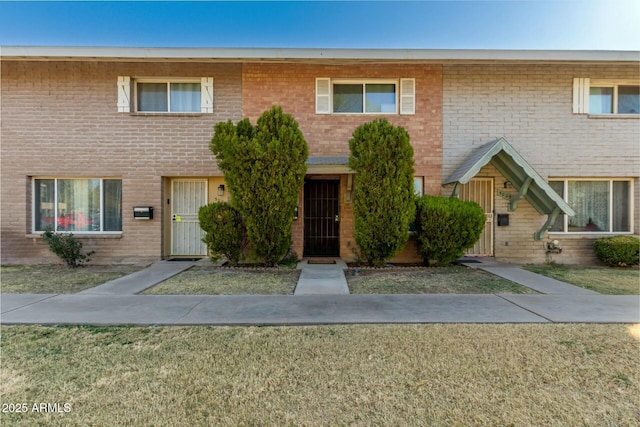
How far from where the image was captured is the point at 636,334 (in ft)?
12.3

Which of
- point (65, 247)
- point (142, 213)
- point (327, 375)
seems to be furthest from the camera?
point (142, 213)

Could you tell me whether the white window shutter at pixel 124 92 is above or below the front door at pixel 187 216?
above

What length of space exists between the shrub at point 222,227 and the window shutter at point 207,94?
315cm

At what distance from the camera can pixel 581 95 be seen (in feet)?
29.4

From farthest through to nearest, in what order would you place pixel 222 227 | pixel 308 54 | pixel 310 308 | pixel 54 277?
pixel 308 54 → pixel 222 227 → pixel 54 277 → pixel 310 308

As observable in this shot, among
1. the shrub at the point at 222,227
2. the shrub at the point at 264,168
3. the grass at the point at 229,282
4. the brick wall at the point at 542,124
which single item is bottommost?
the grass at the point at 229,282

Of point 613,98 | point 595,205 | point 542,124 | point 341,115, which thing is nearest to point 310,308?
point 341,115

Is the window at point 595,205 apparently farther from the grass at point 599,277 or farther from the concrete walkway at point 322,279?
the concrete walkway at point 322,279

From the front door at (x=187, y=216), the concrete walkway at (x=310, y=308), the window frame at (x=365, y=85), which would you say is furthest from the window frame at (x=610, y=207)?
the front door at (x=187, y=216)

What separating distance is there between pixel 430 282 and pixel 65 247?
904 centimetres

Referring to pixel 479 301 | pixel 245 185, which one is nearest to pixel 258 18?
pixel 245 185

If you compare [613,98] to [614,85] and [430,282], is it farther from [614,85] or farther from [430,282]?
[430,282]

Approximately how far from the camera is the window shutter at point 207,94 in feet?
28.8

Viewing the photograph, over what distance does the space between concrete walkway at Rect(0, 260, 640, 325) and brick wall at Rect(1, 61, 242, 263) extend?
362 centimetres
